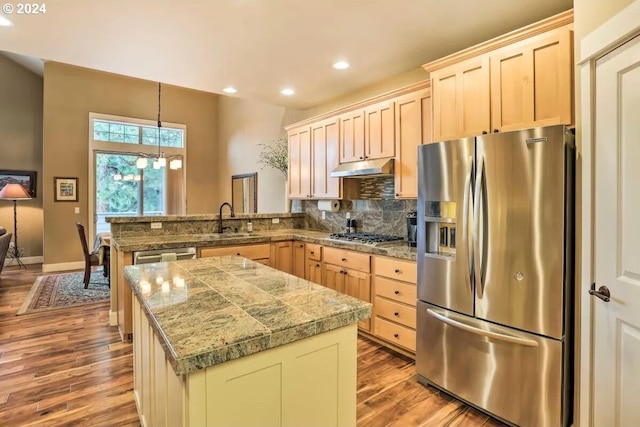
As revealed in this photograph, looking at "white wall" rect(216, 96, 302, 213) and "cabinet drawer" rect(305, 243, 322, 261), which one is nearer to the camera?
"cabinet drawer" rect(305, 243, 322, 261)

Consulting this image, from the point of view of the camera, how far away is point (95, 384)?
2467 millimetres

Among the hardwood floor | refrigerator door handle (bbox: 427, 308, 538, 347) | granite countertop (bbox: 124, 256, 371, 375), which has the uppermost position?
granite countertop (bbox: 124, 256, 371, 375)

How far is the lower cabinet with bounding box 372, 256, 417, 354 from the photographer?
108 inches

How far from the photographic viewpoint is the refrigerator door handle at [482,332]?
1904mm

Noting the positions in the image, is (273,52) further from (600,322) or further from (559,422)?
(559,422)

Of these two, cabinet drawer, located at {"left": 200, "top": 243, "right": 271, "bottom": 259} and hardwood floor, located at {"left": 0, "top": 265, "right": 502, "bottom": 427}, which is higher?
cabinet drawer, located at {"left": 200, "top": 243, "right": 271, "bottom": 259}

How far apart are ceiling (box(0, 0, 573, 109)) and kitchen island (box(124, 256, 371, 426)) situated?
1955mm

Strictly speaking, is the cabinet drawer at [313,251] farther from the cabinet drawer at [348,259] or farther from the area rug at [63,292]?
the area rug at [63,292]

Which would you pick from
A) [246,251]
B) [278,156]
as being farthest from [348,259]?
→ [278,156]

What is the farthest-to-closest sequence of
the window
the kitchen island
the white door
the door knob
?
the window → the door knob → the white door → the kitchen island

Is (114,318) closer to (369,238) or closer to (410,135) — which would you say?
(369,238)

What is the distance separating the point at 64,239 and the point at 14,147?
2.18 meters

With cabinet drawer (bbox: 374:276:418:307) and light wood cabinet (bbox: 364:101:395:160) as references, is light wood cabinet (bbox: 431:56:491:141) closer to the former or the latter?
light wood cabinet (bbox: 364:101:395:160)

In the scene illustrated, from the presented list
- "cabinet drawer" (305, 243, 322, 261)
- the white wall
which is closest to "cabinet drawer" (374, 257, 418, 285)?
"cabinet drawer" (305, 243, 322, 261)
